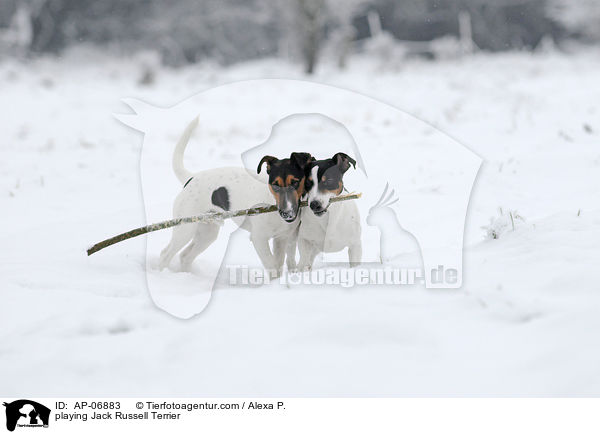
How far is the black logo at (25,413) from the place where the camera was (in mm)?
2129

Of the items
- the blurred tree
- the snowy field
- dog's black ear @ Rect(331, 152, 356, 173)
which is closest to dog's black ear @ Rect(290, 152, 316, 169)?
dog's black ear @ Rect(331, 152, 356, 173)

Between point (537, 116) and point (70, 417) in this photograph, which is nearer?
point (70, 417)

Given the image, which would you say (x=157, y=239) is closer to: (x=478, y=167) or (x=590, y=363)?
(x=478, y=167)

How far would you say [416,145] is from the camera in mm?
7766

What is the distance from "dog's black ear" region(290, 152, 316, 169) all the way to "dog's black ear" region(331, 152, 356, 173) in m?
0.15

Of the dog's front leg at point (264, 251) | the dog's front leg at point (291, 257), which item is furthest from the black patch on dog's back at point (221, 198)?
the dog's front leg at point (291, 257)

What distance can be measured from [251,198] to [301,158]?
0.62 m

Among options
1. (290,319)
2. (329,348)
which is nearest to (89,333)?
(290,319)

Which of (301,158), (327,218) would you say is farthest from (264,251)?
(301,158)

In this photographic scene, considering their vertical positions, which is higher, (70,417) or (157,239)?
(157,239)

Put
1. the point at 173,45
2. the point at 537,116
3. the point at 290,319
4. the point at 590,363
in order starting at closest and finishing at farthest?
the point at 590,363
the point at 290,319
the point at 537,116
the point at 173,45

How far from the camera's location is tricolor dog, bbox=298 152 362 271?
3090 mm

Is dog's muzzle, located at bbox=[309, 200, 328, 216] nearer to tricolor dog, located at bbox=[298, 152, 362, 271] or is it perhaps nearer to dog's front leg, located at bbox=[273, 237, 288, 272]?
tricolor dog, located at bbox=[298, 152, 362, 271]

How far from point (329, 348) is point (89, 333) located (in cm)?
116
